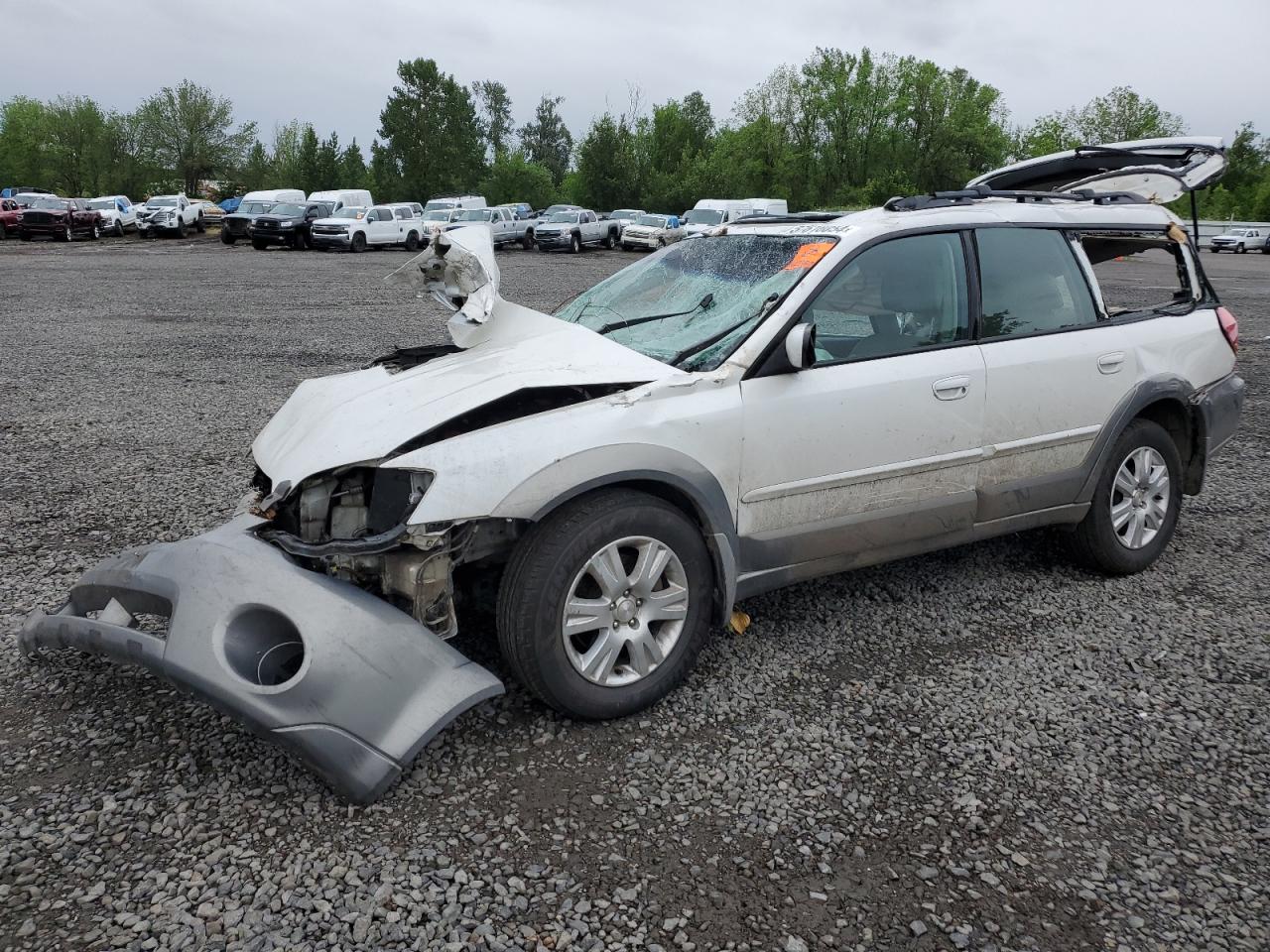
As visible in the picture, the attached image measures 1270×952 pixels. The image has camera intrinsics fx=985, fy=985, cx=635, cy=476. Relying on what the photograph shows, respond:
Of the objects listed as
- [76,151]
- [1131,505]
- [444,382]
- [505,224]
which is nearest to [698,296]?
[444,382]

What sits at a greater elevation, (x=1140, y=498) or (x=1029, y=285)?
(x=1029, y=285)

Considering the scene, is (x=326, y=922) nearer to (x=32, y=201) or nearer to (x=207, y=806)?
(x=207, y=806)

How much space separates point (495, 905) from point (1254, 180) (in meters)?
97.2

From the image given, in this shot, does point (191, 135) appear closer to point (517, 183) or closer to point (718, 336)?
point (517, 183)

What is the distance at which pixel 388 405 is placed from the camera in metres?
3.33

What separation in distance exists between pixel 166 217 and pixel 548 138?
79652 millimetres

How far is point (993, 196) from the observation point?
4547mm

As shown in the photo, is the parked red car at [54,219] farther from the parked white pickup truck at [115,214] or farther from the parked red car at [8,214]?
the parked white pickup truck at [115,214]

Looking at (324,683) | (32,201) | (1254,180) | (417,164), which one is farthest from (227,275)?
(1254,180)

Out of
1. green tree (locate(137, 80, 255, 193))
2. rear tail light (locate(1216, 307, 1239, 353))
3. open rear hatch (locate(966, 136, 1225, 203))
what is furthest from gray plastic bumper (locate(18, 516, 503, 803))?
green tree (locate(137, 80, 255, 193))

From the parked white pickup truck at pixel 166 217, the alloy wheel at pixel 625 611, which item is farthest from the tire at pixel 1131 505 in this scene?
the parked white pickup truck at pixel 166 217

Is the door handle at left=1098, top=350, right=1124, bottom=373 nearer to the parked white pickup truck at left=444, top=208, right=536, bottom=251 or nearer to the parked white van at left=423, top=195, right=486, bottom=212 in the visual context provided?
the parked white pickup truck at left=444, top=208, right=536, bottom=251

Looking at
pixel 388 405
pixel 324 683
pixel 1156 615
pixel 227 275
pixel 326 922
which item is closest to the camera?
pixel 326 922

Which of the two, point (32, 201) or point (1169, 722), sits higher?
point (32, 201)
